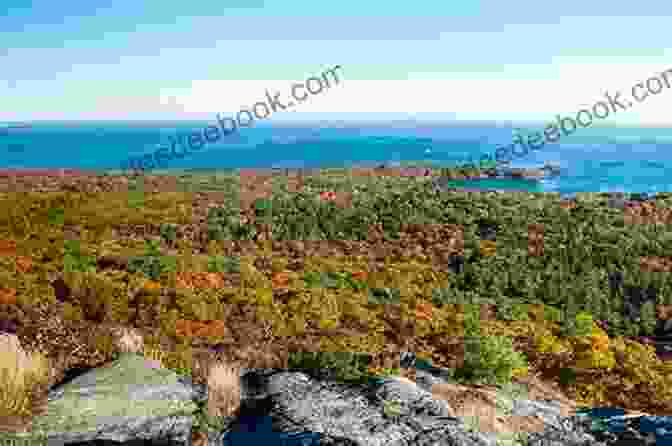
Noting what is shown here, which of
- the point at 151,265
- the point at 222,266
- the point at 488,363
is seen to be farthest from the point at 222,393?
the point at 222,266

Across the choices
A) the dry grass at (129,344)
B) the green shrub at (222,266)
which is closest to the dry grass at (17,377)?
the dry grass at (129,344)

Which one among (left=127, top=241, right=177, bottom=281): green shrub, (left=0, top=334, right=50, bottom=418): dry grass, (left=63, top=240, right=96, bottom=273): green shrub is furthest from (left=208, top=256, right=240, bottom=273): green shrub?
(left=0, top=334, right=50, bottom=418): dry grass

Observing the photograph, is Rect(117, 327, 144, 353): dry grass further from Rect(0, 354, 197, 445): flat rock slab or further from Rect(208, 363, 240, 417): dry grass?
Rect(208, 363, 240, 417): dry grass

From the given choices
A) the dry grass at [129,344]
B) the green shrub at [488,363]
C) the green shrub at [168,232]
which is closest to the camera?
the dry grass at [129,344]

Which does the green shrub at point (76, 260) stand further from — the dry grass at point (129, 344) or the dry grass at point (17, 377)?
the dry grass at point (17, 377)

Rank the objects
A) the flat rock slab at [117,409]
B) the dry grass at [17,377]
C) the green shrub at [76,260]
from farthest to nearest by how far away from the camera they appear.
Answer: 1. the green shrub at [76,260]
2. the dry grass at [17,377]
3. the flat rock slab at [117,409]

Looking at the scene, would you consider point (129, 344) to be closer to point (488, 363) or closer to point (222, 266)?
point (488, 363)
